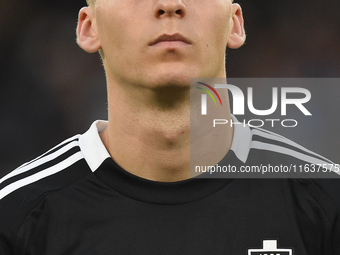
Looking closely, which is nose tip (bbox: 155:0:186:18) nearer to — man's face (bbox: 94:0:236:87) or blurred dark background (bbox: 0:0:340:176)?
man's face (bbox: 94:0:236:87)

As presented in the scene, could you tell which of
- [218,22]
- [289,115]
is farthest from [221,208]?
→ [289,115]

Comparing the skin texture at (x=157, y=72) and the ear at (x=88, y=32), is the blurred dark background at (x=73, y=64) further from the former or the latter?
the skin texture at (x=157, y=72)

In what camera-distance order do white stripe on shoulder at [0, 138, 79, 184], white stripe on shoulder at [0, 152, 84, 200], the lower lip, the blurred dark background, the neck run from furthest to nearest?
1. the blurred dark background
2. white stripe on shoulder at [0, 138, 79, 184]
3. white stripe on shoulder at [0, 152, 84, 200]
4. the neck
5. the lower lip

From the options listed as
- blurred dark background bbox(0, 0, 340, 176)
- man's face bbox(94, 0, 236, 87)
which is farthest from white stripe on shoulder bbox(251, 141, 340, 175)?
blurred dark background bbox(0, 0, 340, 176)

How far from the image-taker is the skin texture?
1569mm

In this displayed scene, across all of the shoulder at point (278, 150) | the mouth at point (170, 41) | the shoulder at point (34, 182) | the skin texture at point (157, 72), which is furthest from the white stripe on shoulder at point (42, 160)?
the shoulder at point (278, 150)

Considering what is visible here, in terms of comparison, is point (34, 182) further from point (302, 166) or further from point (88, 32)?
point (302, 166)

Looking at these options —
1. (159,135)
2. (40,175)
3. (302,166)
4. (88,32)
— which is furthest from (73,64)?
(302,166)

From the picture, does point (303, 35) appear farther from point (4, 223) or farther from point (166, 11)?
point (4, 223)

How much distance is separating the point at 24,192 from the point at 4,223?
148mm

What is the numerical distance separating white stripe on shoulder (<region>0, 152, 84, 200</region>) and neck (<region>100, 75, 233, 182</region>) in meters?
0.19

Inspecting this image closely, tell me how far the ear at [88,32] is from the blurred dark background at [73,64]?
2.47 metres

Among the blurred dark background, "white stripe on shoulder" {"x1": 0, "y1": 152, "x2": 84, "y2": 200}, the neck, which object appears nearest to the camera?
the neck

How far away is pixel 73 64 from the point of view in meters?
4.73
